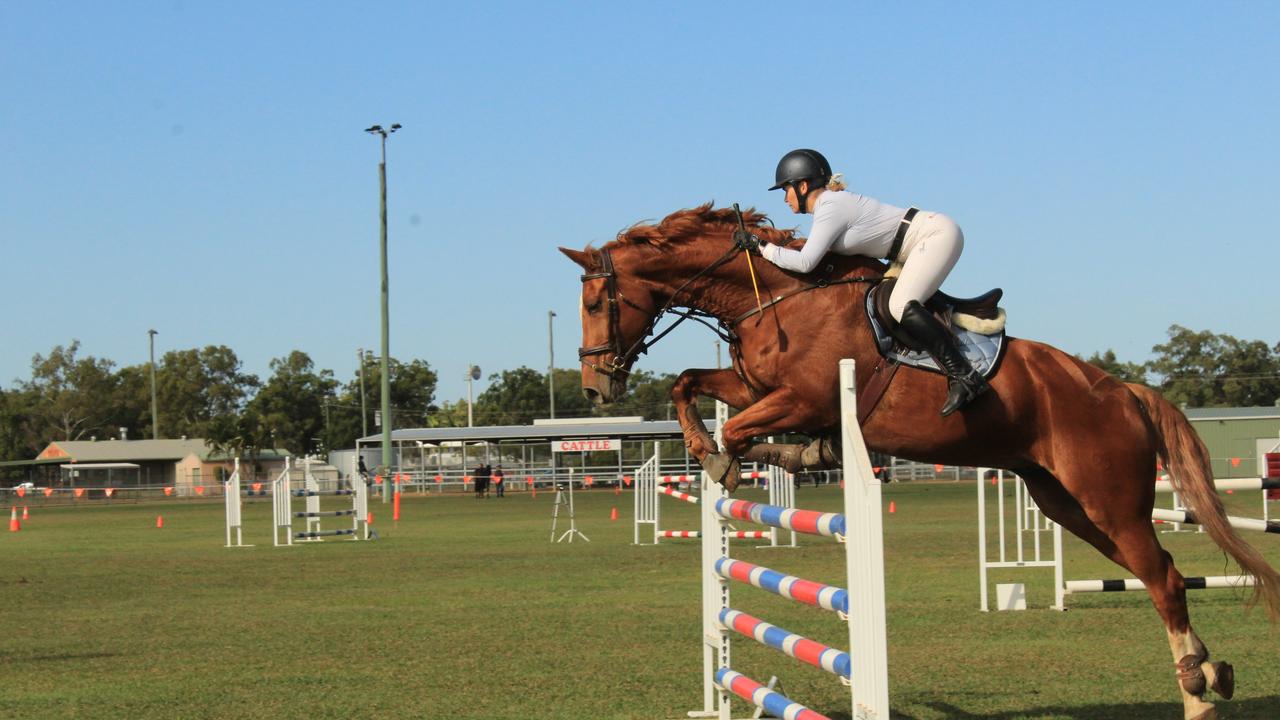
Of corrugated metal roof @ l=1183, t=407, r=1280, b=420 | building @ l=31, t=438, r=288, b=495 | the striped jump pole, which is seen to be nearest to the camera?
the striped jump pole

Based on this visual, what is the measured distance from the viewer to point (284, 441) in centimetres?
9288

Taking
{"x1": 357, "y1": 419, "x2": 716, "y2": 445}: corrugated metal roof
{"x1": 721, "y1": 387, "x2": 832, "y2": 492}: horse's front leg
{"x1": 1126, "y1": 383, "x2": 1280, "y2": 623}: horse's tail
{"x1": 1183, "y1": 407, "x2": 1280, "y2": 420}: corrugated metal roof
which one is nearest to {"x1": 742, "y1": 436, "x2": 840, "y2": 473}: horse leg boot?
{"x1": 721, "y1": 387, "x2": 832, "y2": 492}: horse's front leg

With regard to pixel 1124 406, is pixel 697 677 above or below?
below

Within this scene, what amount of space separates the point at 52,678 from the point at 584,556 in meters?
10.9

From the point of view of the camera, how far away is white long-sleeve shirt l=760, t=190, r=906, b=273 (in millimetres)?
6148

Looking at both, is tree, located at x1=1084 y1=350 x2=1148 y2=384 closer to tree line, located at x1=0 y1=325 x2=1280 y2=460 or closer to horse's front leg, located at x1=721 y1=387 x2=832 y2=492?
tree line, located at x1=0 y1=325 x2=1280 y2=460

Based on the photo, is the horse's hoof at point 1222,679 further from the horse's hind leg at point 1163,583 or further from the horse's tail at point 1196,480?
the horse's tail at point 1196,480

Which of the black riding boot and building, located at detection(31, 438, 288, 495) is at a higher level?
the black riding boot

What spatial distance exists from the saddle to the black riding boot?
0.20 feet

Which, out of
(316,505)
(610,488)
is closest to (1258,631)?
(316,505)

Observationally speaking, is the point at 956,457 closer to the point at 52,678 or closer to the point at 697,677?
the point at 697,677

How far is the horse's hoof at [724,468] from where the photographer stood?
20.4 feet

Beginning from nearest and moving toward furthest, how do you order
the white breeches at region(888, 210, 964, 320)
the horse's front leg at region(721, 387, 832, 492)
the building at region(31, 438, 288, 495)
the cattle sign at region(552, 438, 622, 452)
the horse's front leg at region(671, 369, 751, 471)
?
the horse's front leg at region(721, 387, 832, 492) → the white breeches at region(888, 210, 964, 320) → the horse's front leg at region(671, 369, 751, 471) → the cattle sign at region(552, 438, 622, 452) → the building at region(31, 438, 288, 495)

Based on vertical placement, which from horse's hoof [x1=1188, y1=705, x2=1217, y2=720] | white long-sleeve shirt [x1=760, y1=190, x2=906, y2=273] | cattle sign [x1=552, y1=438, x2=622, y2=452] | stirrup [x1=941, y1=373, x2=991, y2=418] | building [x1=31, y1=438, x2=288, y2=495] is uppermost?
white long-sleeve shirt [x1=760, y1=190, x2=906, y2=273]
